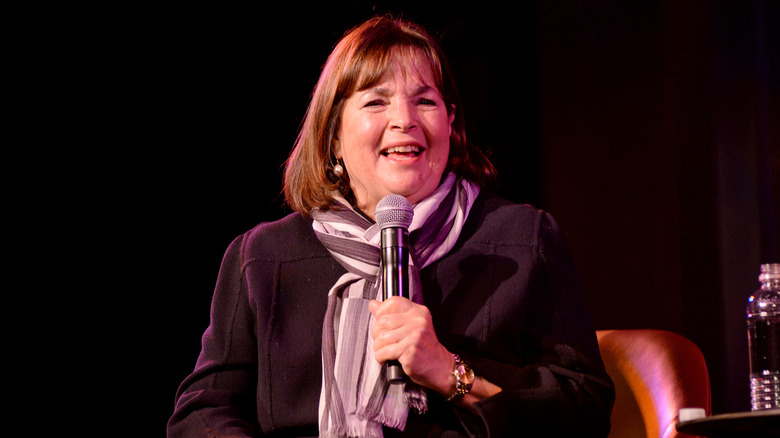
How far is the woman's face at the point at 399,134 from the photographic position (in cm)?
188

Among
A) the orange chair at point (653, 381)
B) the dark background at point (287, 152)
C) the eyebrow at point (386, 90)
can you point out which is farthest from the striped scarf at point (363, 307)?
the dark background at point (287, 152)

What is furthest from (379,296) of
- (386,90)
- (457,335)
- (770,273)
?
(770,273)

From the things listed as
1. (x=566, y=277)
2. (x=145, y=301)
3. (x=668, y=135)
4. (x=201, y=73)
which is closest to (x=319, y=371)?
(x=566, y=277)

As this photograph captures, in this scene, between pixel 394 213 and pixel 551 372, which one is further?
pixel 551 372

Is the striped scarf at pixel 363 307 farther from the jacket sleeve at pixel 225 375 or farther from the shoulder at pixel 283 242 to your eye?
the jacket sleeve at pixel 225 375

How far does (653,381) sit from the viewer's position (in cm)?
196

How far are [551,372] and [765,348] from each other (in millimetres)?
1366

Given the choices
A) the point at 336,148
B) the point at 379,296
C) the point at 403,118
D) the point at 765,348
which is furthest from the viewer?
the point at 765,348

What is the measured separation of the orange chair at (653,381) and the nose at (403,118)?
82 cm

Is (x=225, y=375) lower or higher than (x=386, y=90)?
lower

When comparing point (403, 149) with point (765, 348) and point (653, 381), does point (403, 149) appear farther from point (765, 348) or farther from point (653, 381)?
point (765, 348)

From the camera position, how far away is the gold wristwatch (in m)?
1.58

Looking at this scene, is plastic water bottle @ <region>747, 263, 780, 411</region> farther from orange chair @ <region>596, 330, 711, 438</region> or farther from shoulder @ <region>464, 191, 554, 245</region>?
shoulder @ <region>464, 191, 554, 245</region>

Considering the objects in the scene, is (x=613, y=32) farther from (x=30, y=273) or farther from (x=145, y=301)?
(x=30, y=273)
